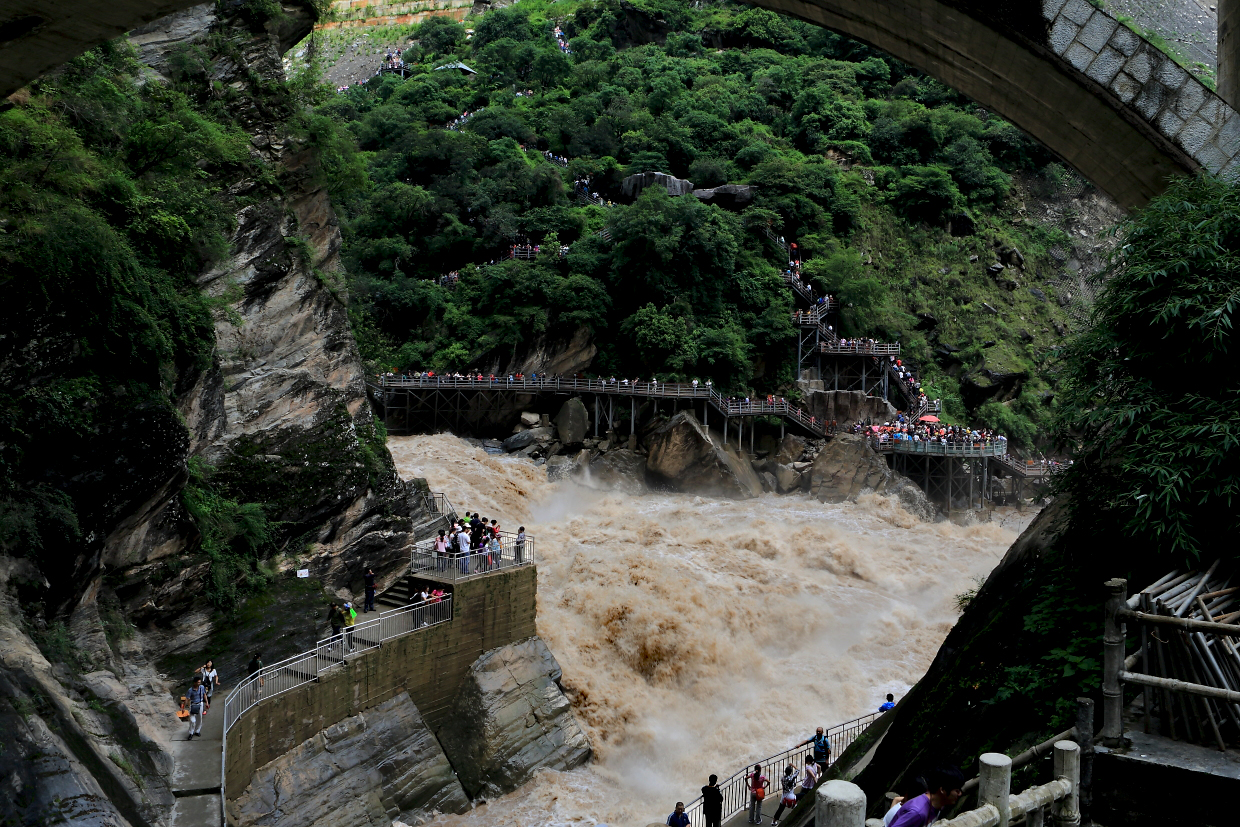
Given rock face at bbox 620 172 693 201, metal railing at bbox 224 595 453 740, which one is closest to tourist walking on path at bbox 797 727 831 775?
metal railing at bbox 224 595 453 740

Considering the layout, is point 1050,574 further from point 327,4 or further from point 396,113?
point 396,113

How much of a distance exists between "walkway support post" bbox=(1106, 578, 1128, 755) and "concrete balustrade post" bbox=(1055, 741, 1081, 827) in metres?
0.98

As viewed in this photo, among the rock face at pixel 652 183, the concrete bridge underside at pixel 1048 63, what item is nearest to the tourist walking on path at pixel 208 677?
the concrete bridge underside at pixel 1048 63

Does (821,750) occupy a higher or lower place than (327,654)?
higher

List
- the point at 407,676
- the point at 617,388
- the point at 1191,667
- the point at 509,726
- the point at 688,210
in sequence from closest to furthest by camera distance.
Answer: the point at 1191,667 < the point at 407,676 < the point at 509,726 < the point at 617,388 < the point at 688,210

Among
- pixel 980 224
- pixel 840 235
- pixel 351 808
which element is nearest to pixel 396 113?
pixel 840 235

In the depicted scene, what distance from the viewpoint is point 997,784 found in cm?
363

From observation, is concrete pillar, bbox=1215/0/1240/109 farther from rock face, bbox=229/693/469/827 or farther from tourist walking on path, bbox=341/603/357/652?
tourist walking on path, bbox=341/603/357/652

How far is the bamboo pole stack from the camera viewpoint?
15.5ft

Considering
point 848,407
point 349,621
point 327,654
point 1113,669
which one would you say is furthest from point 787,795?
point 848,407

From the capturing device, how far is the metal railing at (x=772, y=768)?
558 inches

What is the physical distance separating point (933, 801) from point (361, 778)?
46.9 feet

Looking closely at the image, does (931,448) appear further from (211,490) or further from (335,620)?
(211,490)

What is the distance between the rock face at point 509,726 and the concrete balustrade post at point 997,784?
15.3 meters
